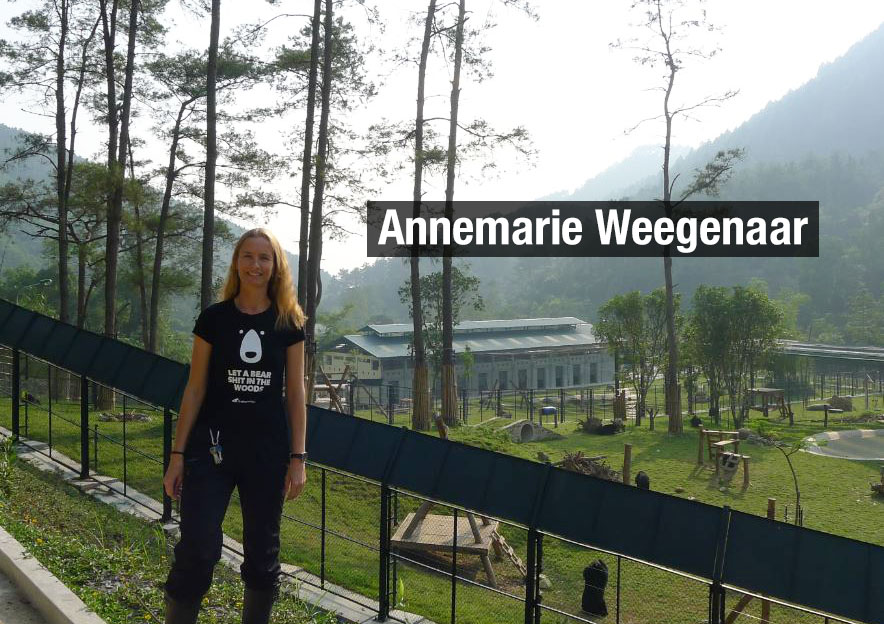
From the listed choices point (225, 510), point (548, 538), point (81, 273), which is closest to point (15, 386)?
point (548, 538)

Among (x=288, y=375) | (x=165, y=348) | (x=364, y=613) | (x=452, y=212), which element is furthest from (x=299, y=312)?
(x=165, y=348)

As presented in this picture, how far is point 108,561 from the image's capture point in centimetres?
477

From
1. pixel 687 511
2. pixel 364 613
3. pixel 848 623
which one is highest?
pixel 687 511

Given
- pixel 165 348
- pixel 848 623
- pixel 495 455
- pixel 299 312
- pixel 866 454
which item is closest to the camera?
pixel 299 312

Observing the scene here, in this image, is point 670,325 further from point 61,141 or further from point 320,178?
point 61,141

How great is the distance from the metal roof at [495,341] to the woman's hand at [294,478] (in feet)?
121

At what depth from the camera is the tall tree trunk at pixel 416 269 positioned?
1798 cm

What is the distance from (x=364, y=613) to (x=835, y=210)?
385ft

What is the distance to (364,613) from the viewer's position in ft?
18.3

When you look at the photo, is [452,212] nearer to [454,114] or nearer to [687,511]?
[454,114]

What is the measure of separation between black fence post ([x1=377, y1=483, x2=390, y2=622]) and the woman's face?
2922 mm

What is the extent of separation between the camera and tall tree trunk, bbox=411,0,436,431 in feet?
59.0

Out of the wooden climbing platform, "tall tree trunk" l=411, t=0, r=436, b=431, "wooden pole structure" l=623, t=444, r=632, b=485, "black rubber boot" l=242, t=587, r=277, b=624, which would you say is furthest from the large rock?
"black rubber boot" l=242, t=587, r=277, b=624

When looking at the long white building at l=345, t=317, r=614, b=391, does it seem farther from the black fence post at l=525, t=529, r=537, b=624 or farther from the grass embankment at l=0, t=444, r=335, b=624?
the black fence post at l=525, t=529, r=537, b=624
